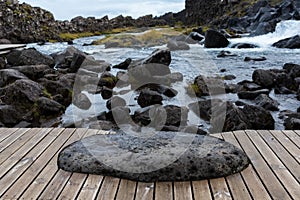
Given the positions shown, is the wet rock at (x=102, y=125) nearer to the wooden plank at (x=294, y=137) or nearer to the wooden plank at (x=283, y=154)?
the wooden plank at (x=283, y=154)

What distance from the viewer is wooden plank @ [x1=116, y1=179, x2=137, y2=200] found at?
2566 millimetres

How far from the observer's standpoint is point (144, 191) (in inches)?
104

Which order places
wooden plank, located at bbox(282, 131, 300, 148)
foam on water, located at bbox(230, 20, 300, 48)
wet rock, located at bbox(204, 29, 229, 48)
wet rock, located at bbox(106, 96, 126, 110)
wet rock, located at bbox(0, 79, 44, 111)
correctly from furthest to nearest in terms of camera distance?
foam on water, located at bbox(230, 20, 300, 48) → wet rock, located at bbox(204, 29, 229, 48) → wet rock, located at bbox(106, 96, 126, 110) → wet rock, located at bbox(0, 79, 44, 111) → wooden plank, located at bbox(282, 131, 300, 148)

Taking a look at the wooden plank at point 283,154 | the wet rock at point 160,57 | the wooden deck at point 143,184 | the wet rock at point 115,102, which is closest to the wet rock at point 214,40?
the wet rock at point 160,57

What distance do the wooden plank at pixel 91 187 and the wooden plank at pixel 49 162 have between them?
325mm

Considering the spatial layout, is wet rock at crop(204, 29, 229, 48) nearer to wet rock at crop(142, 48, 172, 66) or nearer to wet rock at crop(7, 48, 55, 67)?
wet rock at crop(142, 48, 172, 66)

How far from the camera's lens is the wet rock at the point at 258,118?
6.26 meters

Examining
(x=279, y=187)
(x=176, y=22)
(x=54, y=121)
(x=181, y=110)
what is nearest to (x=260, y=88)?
(x=181, y=110)

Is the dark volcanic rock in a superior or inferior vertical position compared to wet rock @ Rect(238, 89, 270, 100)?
superior

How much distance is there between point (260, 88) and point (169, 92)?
2571mm

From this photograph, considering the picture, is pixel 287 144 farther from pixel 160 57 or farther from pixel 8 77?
pixel 160 57

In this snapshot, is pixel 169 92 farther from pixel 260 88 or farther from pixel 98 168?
pixel 98 168

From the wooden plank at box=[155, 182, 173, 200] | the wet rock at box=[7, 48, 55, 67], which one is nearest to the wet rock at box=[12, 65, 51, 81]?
the wet rock at box=[7, 48, 55, 67]

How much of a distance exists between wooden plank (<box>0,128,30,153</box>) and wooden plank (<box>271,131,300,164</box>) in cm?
290
